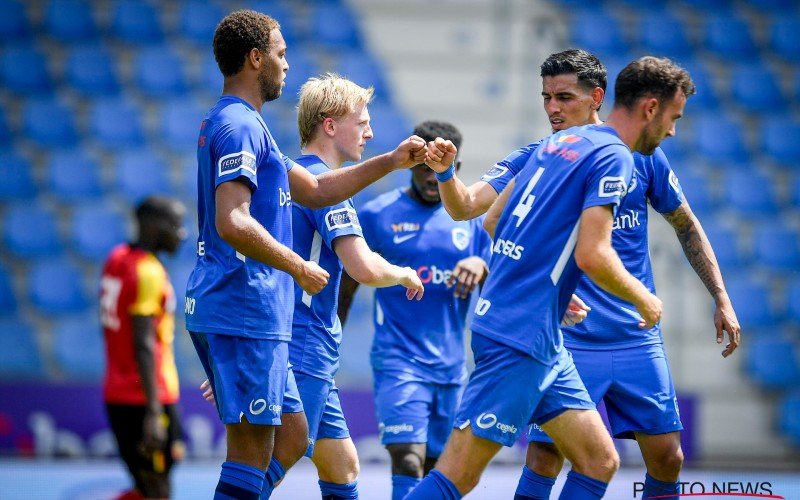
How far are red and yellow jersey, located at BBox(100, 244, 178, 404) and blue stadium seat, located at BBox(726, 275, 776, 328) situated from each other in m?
7.64

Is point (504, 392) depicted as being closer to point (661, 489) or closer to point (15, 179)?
point (661, 489)

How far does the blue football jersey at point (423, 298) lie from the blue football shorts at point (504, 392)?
183 centimetres

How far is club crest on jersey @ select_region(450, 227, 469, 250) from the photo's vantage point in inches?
250

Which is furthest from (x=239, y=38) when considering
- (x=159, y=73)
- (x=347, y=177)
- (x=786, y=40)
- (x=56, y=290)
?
(x=786, y=40)

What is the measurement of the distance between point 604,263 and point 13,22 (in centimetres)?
1143

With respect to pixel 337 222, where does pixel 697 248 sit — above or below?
below

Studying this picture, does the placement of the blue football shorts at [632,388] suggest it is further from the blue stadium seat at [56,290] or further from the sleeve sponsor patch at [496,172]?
the blue stadium seat at [56,290]

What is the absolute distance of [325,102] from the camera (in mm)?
5121

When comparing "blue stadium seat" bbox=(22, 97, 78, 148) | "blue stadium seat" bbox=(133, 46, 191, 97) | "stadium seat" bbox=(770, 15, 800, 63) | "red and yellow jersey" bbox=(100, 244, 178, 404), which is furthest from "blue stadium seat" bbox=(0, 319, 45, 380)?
"stadium seat" bbox=(770, 15, 800, 63)

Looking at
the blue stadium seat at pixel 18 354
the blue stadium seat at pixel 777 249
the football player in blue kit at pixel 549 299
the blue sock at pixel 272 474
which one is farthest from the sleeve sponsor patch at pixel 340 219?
the blue stadium seat at pixel 777 249

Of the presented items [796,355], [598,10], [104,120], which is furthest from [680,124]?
[104,120]

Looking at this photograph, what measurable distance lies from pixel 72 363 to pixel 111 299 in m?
4.81

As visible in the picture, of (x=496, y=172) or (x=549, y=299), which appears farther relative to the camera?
(x=496, y=172)

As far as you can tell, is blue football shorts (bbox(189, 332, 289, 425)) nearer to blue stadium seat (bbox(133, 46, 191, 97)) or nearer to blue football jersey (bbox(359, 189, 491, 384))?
blue football jersey (bbox(359, 189, 491, 384))
